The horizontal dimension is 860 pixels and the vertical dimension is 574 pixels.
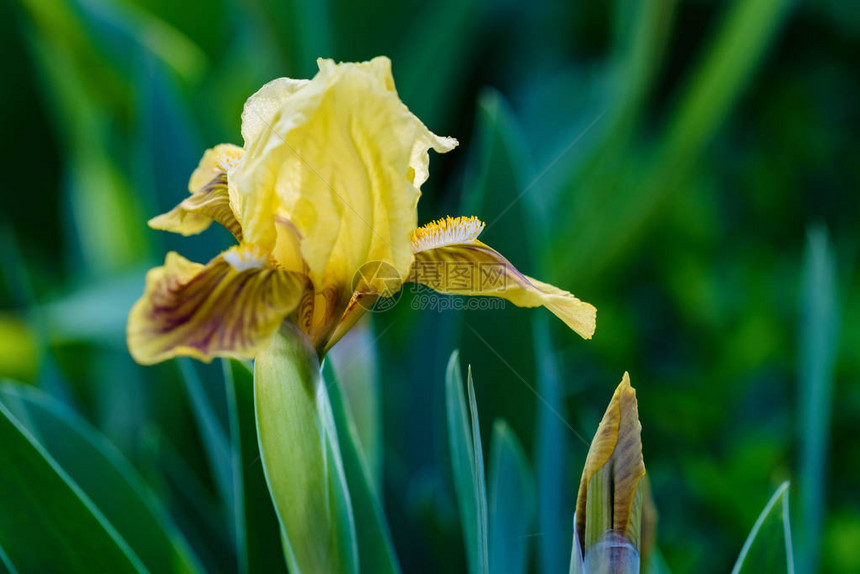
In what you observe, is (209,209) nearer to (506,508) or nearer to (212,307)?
(212,307)

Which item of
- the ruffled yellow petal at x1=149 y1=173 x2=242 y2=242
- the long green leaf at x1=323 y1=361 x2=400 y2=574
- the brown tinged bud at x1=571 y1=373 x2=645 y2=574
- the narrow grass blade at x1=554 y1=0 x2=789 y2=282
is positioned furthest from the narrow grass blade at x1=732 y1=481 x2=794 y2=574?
the narrow grass blade at x1=554 y1=0 x2=789 y2=282

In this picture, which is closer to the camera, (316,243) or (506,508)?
(316,243)

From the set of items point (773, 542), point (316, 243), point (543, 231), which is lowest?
point (773, 542)

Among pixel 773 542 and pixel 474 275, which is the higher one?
pixel 474 275

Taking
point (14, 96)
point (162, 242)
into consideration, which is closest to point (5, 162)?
point (14, 96)

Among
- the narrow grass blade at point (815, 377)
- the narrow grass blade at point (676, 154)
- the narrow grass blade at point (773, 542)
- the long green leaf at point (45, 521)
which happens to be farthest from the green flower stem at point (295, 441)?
the narrow grass blade at point (676, 154)

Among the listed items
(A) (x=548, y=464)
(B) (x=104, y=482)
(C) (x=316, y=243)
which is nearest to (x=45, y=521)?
(B) (x=104, y=482)

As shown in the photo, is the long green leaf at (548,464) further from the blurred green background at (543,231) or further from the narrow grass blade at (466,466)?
the narrow grass blade at (466,466)
